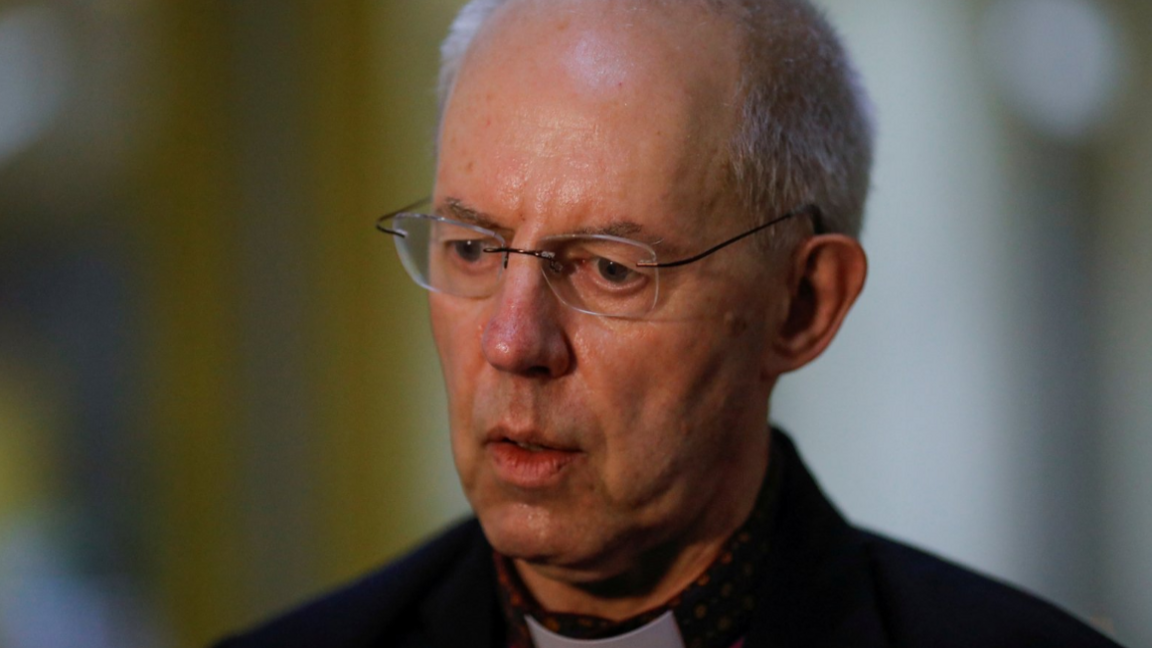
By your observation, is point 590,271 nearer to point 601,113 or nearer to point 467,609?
point 601,113

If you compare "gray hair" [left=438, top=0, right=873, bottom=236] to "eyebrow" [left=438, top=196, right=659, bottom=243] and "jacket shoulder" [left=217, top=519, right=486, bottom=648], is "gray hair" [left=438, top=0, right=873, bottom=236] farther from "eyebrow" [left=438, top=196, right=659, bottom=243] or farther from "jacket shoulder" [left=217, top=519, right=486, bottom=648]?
"jacket shoulder" [left=217, top=519, right=486, bottom=648]

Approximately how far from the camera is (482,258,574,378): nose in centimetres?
150

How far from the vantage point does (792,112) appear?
5.54 ft

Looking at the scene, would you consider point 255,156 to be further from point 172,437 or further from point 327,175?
point 172,437

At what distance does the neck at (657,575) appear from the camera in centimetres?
168

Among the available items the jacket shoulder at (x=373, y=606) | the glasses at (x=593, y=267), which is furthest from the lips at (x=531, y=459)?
the jacket shoulder at (x=373, y=606)

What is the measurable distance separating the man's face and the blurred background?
1.52 meters

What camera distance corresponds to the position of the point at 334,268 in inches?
149

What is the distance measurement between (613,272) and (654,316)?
0.08m

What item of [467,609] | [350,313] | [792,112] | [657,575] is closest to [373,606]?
[467,609]

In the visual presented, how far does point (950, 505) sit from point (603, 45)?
213 cm

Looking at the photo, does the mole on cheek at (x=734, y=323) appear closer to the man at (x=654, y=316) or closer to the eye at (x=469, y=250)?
the man at (x=654, y=316)

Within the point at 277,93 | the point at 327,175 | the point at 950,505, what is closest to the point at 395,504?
the point at 327,175

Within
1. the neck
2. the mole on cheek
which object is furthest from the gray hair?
the neck
